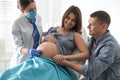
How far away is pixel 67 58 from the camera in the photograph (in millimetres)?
1719

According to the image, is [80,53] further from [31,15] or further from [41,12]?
[41,12]

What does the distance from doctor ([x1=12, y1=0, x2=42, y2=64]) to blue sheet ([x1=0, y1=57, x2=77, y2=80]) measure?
0.32 m

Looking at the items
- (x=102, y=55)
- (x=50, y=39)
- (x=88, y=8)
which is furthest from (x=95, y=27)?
(x=88, y=8)

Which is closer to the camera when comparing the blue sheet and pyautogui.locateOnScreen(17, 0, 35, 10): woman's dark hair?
the blue sheet

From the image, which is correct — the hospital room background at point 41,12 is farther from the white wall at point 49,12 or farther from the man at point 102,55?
the man at point 102,55

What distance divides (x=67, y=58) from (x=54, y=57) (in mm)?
115

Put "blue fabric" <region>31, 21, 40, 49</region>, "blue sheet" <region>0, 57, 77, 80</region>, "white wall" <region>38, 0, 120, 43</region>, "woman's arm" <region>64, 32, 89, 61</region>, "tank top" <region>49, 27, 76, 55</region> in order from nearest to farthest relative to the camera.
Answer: "blue sheet" <region>0, 57, 77, 80</region> < "woman's arm" <region>64, 32, 89, 61</region> < "tank top" <region>49, 27, 76, 55</region> < "blue fabric" <region>31, 21, 40, 49</region> < "white wall" <region>38, 0, 120, 43</region>

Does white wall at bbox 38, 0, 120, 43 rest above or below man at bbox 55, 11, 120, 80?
above

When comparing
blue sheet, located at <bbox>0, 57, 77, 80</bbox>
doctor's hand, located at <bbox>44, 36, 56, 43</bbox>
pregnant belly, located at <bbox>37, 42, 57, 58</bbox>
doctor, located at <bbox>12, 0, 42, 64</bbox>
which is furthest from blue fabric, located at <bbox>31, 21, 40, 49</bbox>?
blue sheet, located at <bbox>0, 57, 77, 80</bbox>

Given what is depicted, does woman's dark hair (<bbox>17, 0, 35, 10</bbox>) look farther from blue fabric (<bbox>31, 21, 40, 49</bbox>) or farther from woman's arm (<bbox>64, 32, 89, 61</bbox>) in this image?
woman's arm (<bbox>64, 32, 89, 61</bbox>)

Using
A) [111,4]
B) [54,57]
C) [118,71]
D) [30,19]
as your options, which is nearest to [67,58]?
[54,57]

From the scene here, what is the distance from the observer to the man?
1.49 metres

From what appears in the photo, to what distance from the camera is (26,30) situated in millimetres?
1980

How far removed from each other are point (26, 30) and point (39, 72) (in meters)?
0.59
